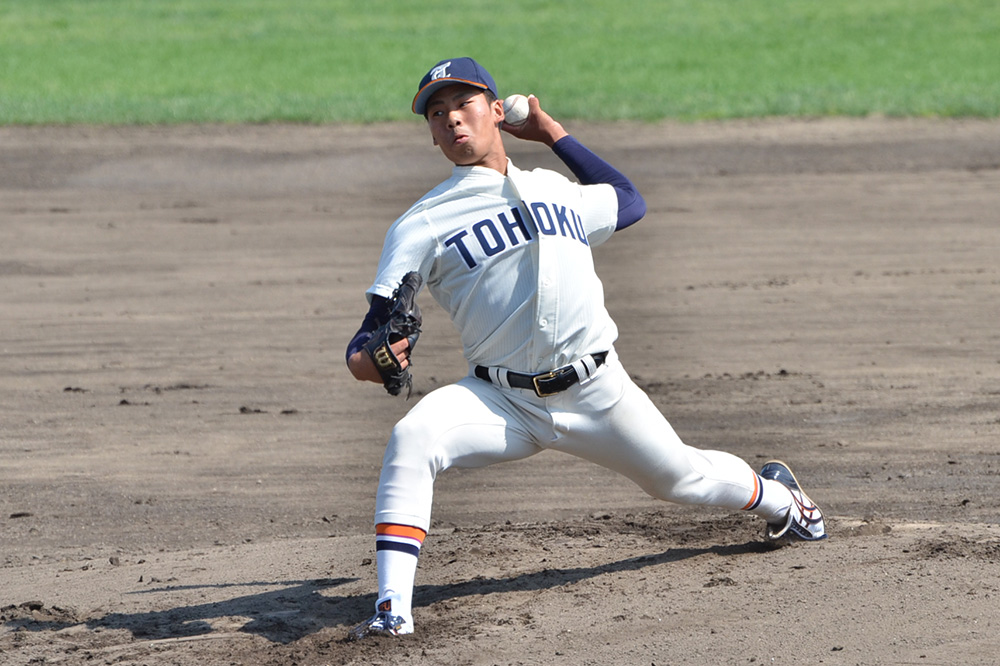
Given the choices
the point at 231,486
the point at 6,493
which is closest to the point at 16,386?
the point at 6,493

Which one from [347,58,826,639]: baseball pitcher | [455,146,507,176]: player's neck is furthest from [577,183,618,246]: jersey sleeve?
[455,146,507,176]: player's neck

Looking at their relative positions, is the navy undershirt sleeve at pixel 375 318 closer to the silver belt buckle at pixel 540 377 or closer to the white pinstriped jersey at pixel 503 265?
the white pinstriped jersey at pixel 503 265

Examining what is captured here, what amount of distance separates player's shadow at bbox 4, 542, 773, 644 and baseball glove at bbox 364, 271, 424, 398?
3.59ft

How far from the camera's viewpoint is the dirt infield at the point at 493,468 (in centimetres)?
453

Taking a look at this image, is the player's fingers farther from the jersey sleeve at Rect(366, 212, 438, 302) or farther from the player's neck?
the player's neck

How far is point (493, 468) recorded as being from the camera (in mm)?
6965

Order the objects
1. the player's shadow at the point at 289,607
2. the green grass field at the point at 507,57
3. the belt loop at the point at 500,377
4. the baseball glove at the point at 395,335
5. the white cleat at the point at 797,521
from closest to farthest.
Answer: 1. the baseball glove at the point at 395,335
2. the belt loop at the point at 500,377
3. the player's shadow at the point at 289,607
4. the white cleat at the point at 797,521
5. the green grass field at the point at 507,57

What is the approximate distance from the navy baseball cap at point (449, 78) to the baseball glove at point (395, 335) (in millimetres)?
659

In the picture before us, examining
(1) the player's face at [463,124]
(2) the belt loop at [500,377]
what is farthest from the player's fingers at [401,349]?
(1) the player's face at [463,124]

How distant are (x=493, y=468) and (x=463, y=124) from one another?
9.81 feet

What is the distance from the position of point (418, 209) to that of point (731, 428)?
3.52m

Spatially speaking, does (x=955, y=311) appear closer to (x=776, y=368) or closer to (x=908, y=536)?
(x=776, y=368)

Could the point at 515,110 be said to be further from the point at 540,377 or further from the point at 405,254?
the point at 540,377

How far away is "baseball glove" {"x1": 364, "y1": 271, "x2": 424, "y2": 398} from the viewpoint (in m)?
3.98
